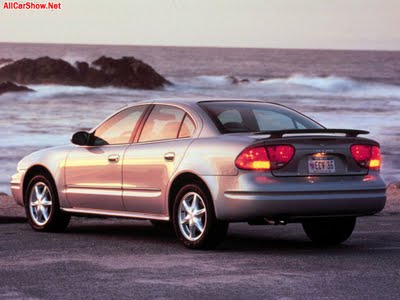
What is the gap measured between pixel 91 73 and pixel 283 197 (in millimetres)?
62655

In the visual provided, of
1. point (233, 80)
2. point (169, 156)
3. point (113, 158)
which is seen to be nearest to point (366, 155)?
point (169, 156)

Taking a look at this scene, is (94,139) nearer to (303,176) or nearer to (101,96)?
(303,176)

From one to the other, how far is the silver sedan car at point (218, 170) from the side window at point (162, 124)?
0.01 metres

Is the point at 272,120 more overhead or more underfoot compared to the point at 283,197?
more overhead

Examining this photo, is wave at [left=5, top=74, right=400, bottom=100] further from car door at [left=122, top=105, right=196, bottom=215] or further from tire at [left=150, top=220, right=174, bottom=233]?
car door at [left=122, top=105, right=196, bottom=215]

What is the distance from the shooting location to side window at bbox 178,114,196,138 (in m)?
11.3

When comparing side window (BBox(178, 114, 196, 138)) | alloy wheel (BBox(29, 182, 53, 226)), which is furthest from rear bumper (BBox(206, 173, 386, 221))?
alloy wheel (BBox(29, 182, 53, 226))

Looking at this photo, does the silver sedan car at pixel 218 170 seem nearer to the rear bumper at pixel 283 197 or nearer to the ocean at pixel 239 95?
the rear bumper at pixel 283 197

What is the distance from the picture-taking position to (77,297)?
810 cm

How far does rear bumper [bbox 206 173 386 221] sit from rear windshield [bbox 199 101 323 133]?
778mm

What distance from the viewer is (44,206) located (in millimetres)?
13070

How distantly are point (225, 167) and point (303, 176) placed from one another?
0.72m

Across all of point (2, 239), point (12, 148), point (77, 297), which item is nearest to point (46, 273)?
point (77, 297)

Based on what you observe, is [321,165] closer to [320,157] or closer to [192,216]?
[320,157]
